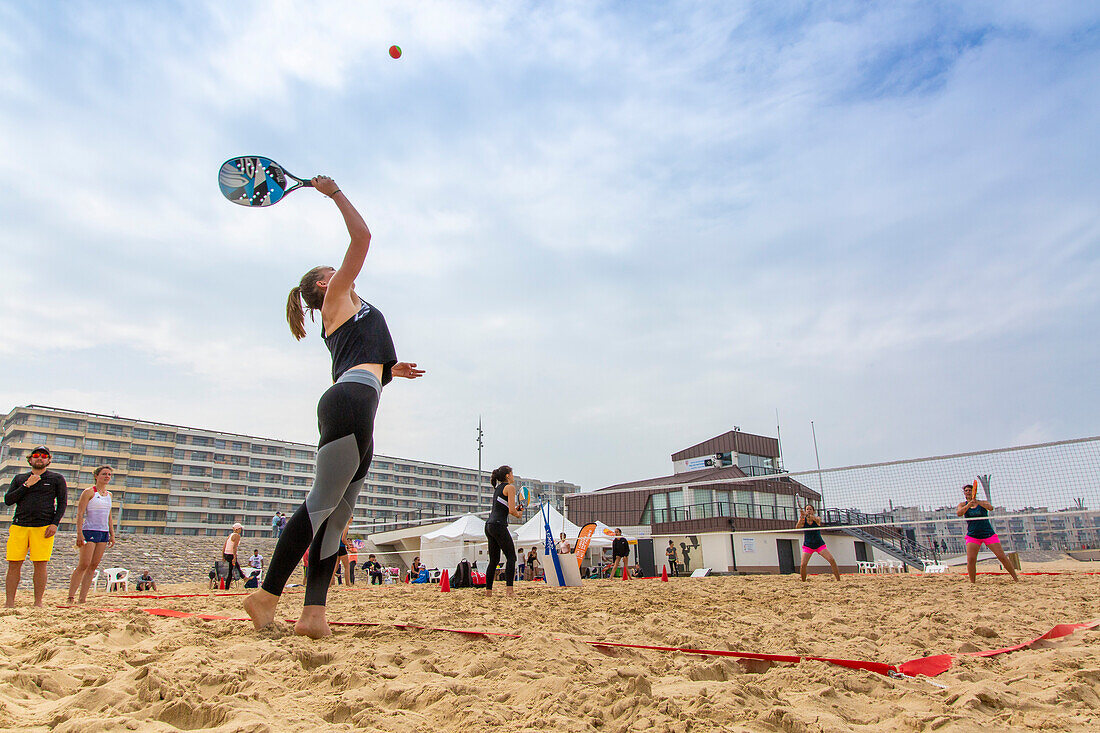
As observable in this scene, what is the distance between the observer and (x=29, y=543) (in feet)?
18.7

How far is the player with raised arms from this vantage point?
2.91 m

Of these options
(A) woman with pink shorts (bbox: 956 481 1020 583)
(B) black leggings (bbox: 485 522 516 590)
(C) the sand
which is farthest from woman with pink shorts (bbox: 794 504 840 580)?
(C) the sand

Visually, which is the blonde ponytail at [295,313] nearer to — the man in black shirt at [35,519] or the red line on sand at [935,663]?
the red line on sand at [935,663]

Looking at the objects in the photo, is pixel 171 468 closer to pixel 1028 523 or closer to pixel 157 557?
pixel 157 557

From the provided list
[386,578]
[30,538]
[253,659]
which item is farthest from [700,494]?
[253,659]

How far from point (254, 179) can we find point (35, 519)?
459 cm

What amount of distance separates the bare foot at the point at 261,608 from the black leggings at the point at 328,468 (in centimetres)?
4

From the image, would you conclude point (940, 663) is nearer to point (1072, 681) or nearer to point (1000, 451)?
point (1072, 681)

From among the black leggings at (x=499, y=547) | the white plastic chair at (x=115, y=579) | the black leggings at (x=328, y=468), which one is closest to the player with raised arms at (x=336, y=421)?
the black leggings at (x=328, y=468)

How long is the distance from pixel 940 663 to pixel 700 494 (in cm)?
2679

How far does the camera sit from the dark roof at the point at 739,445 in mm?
38562

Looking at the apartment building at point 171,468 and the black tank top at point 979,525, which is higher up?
the apartment building at point 171,468

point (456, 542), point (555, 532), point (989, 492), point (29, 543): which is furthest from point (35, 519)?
point (456, 542)

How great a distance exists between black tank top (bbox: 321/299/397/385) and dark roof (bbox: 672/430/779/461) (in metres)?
37.1
